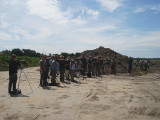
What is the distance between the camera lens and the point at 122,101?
8.16 meters

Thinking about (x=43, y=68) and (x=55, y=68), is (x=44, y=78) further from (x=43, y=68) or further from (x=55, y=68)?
(x=55, y=68)

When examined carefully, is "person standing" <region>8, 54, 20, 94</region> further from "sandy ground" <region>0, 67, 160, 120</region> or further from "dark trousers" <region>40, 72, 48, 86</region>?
"dark trousers" <region>40, 72, 48, 86</region>

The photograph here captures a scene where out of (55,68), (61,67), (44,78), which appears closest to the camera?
(44,78)

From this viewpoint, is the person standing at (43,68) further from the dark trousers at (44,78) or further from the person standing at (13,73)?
the person standing at (13,73)

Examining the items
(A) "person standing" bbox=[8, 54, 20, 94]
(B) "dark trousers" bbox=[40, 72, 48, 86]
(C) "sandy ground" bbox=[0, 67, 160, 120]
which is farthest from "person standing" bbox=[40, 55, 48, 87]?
(C) "sandy ground" bbox=[0, 67, 160, 120]

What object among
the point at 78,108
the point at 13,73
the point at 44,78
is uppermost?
the point at 13,73

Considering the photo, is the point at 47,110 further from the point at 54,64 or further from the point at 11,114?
the point at 54,64

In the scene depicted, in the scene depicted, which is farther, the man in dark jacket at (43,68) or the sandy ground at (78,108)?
the man in dark jacket at (43,68)

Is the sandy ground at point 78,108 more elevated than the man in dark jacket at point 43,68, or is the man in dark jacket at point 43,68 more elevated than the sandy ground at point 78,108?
the man in dark jacket at point 43,68

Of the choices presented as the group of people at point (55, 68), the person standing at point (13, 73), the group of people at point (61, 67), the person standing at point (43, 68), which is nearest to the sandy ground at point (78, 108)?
the person standing at point (13, 73)

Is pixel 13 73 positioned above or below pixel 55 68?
below

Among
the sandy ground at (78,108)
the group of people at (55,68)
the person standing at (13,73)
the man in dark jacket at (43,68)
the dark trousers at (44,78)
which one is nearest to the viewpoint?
the sandy ground at (78,108)

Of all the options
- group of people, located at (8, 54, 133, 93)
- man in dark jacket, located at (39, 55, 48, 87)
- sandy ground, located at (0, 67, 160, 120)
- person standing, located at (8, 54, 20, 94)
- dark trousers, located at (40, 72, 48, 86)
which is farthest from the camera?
dark trousers, located at (40, 72, 48, 86)

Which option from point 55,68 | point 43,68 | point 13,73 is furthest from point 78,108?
point 55,68
